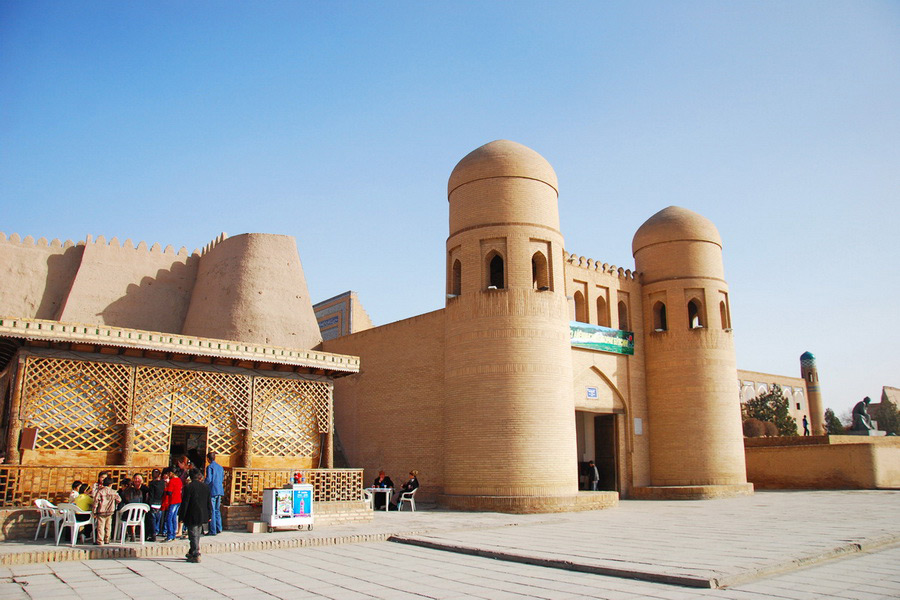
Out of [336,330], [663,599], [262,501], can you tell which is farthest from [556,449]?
[336,330]

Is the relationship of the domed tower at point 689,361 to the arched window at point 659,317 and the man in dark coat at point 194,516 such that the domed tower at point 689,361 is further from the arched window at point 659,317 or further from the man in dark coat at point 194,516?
the man in dark coat at point 194,516

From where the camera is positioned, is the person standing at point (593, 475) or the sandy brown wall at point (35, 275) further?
the person standing at point (593, 475)

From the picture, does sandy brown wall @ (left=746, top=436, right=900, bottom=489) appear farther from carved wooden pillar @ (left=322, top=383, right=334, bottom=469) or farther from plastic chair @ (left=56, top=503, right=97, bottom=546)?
plastic chair @ (left=56, top=503, right=97, bottom=546)

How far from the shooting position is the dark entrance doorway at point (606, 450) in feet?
71.1

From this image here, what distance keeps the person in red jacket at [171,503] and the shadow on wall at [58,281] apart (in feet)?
41.0

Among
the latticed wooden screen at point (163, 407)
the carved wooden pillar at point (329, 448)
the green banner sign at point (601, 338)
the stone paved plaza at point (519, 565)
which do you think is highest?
the green banner sign at point (601, 338)

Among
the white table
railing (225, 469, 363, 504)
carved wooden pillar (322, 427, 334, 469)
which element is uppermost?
carved wooden pillar (322, 427, 334, 469)

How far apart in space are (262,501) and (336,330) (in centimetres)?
1656

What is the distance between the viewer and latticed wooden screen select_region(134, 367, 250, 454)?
13031 mm

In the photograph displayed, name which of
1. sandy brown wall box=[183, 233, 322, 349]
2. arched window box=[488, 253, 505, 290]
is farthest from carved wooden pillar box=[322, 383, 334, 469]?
sandy brown wall box=[183, 233, 322, 349]

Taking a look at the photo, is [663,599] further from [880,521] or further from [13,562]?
[880,521]

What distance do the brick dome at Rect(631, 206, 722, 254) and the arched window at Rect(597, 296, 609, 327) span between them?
2888 millimetres

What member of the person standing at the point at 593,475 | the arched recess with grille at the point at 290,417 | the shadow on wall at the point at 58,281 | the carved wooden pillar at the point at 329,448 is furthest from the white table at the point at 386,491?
the shadow on wall at the point at 58,281

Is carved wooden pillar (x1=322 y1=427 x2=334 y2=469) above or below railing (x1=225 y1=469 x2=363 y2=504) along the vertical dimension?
above
